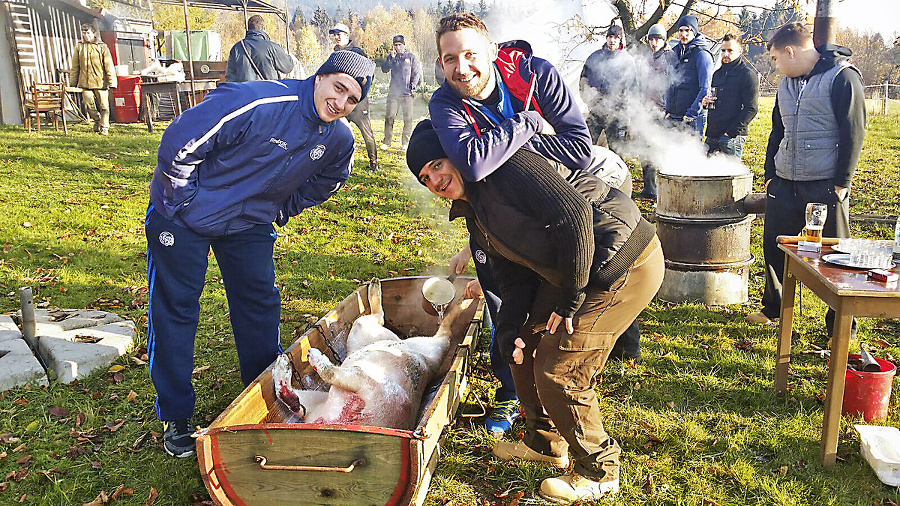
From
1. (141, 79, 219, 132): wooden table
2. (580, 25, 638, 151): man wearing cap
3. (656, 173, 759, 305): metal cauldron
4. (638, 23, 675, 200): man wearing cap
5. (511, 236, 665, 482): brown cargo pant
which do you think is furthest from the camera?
(141, 79, 219, 132): wooden table

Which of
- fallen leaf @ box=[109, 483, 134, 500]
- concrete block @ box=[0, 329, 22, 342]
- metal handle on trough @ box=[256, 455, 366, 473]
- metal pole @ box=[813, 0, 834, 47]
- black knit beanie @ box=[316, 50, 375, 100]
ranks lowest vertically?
fallen leaf @ box=[109, 483, 134, 500]

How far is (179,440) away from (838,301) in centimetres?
361

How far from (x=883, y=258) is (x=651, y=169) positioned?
20.1 feet

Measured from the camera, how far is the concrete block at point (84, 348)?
4848 millimetres

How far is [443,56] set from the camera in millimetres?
2814

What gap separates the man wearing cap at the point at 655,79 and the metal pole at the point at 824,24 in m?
3.10

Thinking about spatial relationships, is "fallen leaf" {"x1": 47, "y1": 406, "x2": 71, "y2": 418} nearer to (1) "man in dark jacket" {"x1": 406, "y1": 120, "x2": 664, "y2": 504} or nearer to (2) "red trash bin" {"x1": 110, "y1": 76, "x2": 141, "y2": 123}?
(1) "man in dark jacket" {"x1": 406, "y1": 120, "x2": 664, "y2": 504}

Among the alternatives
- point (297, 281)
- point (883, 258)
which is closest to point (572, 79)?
point (297, 281)

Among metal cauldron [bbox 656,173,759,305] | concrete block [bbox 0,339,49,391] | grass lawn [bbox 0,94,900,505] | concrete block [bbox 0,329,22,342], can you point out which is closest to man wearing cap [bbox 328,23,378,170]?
grass lawn [bbox 0,94,900,505]

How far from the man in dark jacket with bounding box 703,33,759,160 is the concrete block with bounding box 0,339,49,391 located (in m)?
7.45

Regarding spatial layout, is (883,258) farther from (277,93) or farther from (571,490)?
(277,93)

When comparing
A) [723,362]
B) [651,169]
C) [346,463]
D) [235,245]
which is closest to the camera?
[346,463]

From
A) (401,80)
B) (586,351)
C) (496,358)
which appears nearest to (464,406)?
(496,358)

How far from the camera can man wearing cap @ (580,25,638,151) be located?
9.36 m
